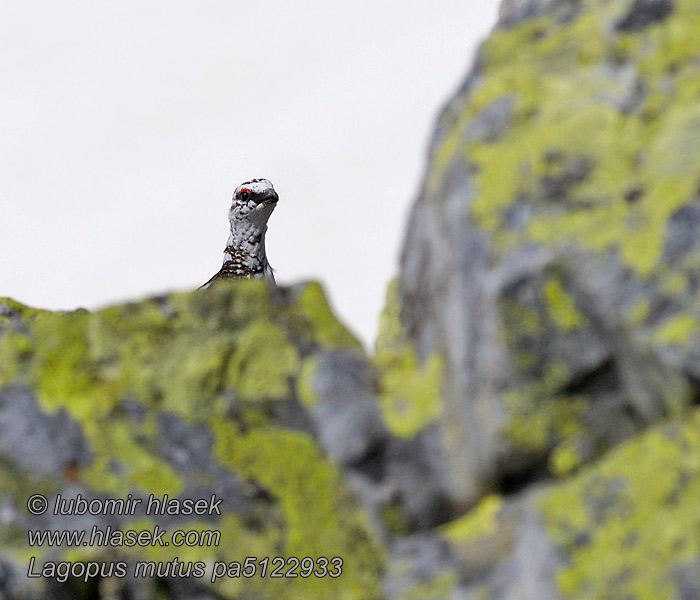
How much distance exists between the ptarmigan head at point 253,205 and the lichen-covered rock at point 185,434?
699 centimetres

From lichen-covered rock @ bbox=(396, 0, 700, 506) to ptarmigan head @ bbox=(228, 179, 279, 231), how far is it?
7.30 meters

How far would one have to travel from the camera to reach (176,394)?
4750 millimetres

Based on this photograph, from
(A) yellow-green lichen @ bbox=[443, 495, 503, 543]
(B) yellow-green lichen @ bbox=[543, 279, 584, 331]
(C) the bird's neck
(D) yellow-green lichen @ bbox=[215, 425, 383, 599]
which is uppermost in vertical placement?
(C) the bird's neck

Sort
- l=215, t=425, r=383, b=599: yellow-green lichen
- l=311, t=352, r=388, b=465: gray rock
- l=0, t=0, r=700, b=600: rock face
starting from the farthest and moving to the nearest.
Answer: l=311, t=352, r=388, b=465: gray rock, l=215, t=425, r=383, b=599: yellow-green lichen, l=0, t=0, r=700, b=600: rock face

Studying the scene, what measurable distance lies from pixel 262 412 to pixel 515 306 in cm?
133

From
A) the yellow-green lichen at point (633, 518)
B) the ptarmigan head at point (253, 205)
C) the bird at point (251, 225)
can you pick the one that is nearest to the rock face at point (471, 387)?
the yellow-green lichen at point (633, 518)

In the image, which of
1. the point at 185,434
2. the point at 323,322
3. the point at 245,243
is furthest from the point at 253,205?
the point at 185,434

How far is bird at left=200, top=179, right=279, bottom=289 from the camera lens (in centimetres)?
1182

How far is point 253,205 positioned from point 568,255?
8.12 meters

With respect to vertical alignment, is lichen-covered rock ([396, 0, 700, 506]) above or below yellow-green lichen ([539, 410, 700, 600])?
above

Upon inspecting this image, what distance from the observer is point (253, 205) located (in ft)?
39.1

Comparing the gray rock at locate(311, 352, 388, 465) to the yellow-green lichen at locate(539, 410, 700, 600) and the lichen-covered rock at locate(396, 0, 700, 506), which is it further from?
the yellow-green lichen at locate(539, 410, 700, 600)

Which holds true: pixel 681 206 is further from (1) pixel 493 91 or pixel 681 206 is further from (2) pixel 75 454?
(2) pixel 75 454

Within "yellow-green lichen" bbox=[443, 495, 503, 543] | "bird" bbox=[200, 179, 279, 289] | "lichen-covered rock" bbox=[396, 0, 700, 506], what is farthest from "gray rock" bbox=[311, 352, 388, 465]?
"bird" bbox=[200, 179, 279, 289]
